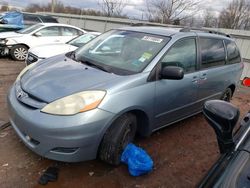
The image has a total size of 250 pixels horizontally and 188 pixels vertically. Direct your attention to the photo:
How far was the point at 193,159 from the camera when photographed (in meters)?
3.74

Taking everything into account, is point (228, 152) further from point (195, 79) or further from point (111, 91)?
point (195, 79)

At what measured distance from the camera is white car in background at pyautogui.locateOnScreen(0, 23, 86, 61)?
912 cm

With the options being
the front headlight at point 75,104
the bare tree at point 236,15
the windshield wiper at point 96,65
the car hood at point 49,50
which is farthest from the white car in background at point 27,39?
the bare tree at point 236,15

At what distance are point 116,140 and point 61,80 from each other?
37.2 inches

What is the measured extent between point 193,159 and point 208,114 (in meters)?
2.12

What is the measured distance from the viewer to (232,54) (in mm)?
5316

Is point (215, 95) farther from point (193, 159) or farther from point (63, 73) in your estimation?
point (63, 73)

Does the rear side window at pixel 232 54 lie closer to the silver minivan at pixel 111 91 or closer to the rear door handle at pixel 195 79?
the silver minivan at pixel 111 91

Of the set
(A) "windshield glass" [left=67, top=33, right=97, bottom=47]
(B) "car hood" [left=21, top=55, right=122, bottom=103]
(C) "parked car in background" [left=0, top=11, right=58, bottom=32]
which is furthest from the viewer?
(C) "parked car in background" [left=0, top=11, right=58, bottom=32]

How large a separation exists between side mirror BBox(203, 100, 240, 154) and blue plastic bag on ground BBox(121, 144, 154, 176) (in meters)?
1.45

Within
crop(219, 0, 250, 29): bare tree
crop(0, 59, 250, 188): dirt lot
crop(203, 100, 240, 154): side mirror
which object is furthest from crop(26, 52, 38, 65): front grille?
crop(219, 0, 250, 29): bare tree

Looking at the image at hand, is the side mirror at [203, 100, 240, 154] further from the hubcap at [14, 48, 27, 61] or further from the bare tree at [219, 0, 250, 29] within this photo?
the bare tree at [219, 0, 250, 29]

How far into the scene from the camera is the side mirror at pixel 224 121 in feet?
5.50

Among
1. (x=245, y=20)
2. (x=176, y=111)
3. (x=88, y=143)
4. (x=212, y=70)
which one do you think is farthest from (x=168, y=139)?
(x=245, y=20)
